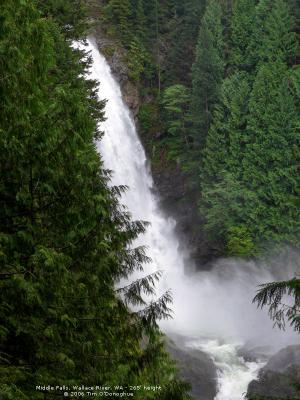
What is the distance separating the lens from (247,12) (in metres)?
35.7

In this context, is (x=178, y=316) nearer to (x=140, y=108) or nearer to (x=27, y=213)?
(x=140, y=108)

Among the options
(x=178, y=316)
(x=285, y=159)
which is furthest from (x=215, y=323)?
(x=285, y=159)

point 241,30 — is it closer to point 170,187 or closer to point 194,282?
point 170,187

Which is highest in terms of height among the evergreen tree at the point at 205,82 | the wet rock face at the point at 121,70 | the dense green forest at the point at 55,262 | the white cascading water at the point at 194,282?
the wet rock face at the point at 121,70

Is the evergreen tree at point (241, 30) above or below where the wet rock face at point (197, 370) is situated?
above

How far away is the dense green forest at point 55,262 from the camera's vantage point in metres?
4.79

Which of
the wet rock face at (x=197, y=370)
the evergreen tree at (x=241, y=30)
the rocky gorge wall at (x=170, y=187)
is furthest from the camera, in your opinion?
the evergreen tree at (x=241, y=30)

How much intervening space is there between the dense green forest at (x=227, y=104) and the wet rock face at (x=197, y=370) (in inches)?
371

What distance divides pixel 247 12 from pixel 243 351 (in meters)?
26.4

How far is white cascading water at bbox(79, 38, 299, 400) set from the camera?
22.5 meters

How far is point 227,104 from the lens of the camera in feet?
104

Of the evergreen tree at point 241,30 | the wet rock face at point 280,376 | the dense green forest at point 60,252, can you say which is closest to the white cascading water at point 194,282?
the wet rock face at point 280,376

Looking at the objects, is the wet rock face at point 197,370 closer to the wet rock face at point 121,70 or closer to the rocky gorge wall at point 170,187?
the rocky gorge wall at point 170,187

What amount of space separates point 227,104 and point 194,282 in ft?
41.9
